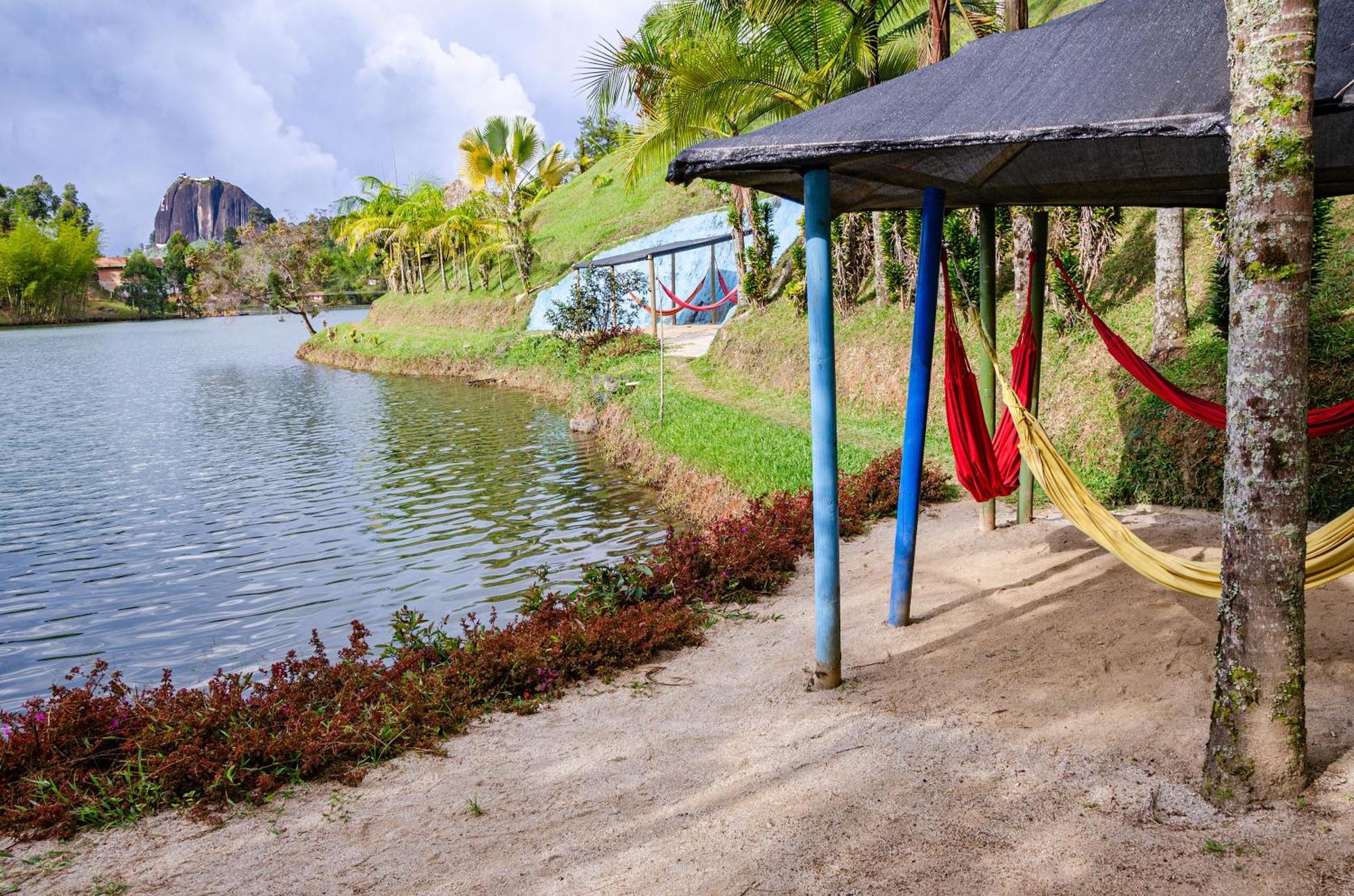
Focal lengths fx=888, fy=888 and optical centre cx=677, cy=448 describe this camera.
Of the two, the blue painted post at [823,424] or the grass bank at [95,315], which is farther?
the grass bank at [95,315]

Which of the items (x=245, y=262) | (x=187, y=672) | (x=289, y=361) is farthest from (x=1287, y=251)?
(x=245, y=262)

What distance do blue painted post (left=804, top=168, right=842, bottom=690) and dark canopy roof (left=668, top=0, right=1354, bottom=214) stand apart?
0.24 m

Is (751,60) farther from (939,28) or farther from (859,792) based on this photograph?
(859,792)

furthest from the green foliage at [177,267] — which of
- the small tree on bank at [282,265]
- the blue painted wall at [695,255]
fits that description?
the blue painted wall at [695,255]

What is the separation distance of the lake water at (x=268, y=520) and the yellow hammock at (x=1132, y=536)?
499 centimetres

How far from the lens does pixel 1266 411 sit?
8.85 feet

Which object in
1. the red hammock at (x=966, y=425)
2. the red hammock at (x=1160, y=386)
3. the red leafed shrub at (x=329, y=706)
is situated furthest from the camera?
the red hammock at (x=1160, y=386)

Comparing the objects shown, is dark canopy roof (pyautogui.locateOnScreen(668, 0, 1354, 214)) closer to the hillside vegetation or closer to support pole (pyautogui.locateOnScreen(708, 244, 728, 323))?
the hillside vegetation

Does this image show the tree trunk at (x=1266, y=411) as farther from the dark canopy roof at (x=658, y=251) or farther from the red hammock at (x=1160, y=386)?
the dark canopy roof at (x=658, y=251)

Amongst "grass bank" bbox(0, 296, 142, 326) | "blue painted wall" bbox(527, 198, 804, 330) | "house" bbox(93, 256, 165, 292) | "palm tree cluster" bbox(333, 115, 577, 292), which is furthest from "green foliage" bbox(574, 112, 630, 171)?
"house" bbox(93, 256, 165, 292)

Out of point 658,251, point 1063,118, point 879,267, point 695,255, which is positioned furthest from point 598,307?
point 1063,118

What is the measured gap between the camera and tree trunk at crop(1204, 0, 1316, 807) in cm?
262

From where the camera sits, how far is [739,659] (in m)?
5.09

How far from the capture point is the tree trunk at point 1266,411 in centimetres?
262
